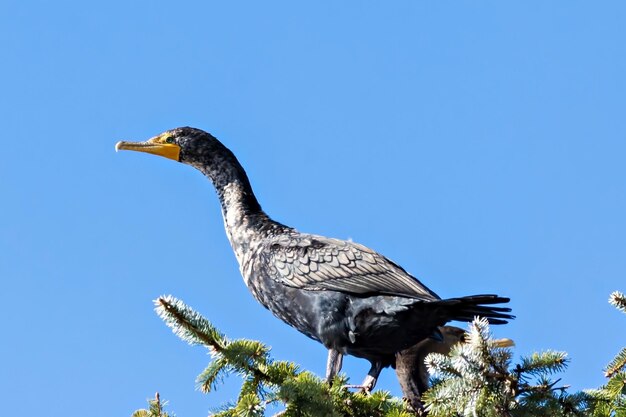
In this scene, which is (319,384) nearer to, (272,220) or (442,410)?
(442,410)

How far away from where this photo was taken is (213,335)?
4.51 metres

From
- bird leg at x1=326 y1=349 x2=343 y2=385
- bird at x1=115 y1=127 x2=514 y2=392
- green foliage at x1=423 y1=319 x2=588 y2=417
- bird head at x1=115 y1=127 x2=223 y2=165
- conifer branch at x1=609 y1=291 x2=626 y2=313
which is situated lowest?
green foliage at x1=423 y1=319 x2=588 y2=417

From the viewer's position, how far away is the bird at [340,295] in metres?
6.12

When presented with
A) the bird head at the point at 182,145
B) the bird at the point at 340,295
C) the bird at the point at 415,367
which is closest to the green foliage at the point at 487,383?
the bird at the point at 340,295

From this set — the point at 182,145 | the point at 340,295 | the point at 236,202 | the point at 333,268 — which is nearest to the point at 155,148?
the point at 182,145

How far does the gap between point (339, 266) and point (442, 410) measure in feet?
7.94

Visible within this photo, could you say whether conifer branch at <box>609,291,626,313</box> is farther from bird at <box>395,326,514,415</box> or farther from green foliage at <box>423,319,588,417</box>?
bird at <box>395,326,514,415</box>

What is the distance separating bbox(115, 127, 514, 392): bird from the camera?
6.12 metres

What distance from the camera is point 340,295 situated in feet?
21.1

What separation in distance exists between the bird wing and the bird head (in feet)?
4.08

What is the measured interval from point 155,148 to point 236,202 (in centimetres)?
94

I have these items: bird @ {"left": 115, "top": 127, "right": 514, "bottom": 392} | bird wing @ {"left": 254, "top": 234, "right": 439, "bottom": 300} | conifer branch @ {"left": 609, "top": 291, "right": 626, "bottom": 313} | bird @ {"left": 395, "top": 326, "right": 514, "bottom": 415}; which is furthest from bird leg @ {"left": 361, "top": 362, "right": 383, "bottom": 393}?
conifer branch @ {"left": 609, "top": 291, "right": 626, "bottom": 313}

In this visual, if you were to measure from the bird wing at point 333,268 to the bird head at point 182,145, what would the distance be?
1242 millimetres

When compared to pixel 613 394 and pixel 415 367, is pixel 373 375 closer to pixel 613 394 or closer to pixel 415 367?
pixel 415 367
